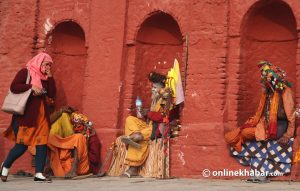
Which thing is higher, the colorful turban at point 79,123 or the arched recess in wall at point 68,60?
the arched recess in wall at point 68,60

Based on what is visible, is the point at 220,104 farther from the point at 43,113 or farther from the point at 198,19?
the point at 43,113

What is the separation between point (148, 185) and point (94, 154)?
2401 mm

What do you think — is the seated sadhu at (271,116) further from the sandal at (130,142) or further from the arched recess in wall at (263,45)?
the sandal at (130,142)

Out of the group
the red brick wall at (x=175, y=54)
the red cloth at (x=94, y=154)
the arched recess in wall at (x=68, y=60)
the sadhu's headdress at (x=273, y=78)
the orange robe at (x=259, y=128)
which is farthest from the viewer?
the arched recess in wall at (x=68, y=60)

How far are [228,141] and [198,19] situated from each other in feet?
6.65

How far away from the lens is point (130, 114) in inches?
398

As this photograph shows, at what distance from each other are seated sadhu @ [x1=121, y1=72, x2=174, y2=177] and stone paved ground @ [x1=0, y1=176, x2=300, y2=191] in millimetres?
604

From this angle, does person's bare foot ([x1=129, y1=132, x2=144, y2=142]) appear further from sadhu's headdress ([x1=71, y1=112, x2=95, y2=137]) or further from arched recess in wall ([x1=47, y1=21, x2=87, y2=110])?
arched recess in wall ([x1=47, y1=21, x2=87, y2=110])

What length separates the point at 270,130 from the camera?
27.0 ft

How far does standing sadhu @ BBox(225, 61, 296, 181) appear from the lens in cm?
826

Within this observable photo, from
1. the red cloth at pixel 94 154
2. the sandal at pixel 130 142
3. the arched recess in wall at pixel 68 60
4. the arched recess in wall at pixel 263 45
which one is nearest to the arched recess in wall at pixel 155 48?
the red cloth at pixel 94 154

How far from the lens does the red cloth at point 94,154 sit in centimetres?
992

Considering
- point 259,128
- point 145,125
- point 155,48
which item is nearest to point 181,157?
point 145,125

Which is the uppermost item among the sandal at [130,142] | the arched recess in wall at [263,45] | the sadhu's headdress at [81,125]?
the arched recess in wall at [263,45]
